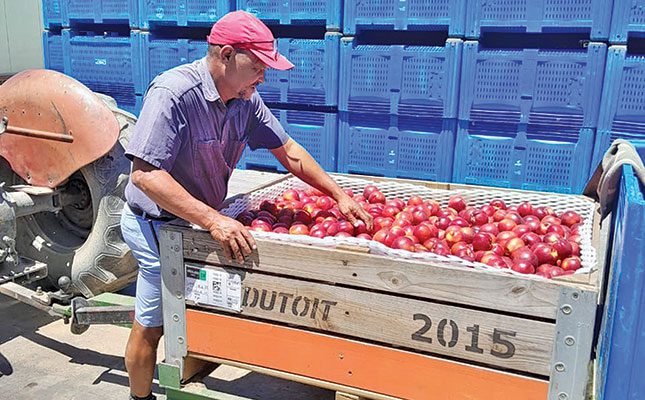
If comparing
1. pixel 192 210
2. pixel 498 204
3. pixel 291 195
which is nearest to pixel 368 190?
pixel 291 195

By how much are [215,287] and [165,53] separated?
3.06 m

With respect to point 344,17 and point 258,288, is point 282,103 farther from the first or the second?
point 258,288

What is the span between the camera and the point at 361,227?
300cm

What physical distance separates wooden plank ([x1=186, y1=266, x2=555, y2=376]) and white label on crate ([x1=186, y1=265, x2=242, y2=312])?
1.0 inches

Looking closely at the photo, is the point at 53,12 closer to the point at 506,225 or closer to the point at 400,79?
the point at 400,79

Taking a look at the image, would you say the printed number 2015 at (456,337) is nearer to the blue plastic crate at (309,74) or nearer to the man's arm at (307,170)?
the man's arm at (307,170)

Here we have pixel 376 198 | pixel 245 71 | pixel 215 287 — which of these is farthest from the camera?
pixel 376 198

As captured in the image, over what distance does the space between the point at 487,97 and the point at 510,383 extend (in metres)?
2.33

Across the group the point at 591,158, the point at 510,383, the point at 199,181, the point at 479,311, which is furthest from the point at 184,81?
the point at 591,158

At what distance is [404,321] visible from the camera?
7.31ft

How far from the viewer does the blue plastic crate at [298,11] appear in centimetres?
434

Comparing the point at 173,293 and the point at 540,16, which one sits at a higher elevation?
the point at 540,16

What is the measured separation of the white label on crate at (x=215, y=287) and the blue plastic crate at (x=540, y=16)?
241cm

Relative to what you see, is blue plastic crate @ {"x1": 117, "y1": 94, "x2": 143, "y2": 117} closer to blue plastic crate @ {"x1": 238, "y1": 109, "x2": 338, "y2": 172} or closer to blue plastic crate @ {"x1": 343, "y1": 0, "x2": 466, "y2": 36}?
blue plastic crate @ {"x1": 238, "y1": 109, "x2": 338, "y2": 172}
